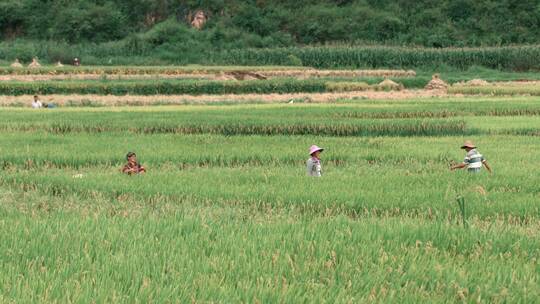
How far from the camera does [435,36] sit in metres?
63.4

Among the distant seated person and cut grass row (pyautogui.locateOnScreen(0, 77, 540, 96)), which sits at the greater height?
the distant seated person

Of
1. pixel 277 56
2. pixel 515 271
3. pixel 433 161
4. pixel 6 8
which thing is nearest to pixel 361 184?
pixel 433 161

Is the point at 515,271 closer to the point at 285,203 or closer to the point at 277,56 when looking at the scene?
the point at 285,203

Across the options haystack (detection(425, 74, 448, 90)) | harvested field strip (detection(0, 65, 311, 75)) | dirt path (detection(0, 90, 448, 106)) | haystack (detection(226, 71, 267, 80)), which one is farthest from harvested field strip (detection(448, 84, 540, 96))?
harvested field strip (detection(0, 65, 311, 75))

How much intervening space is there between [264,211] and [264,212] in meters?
0.10

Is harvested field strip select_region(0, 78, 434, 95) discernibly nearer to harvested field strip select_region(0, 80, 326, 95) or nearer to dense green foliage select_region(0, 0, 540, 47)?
harvested field strip select_region(0, 80, 326, 95)

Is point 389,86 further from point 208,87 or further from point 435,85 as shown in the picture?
A: point 208,87

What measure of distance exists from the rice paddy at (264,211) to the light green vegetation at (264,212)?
0.08 ft

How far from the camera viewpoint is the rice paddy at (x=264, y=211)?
175 inches

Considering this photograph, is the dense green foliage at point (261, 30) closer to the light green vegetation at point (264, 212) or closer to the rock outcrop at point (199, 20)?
the rock outcrop at point (199, 20)

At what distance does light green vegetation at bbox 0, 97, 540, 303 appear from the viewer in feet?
14.6

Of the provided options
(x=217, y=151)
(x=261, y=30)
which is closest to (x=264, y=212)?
(x=217, y=151)

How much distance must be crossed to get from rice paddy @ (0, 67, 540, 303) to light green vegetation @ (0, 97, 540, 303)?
24 mm

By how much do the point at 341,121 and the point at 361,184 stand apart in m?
9.92
